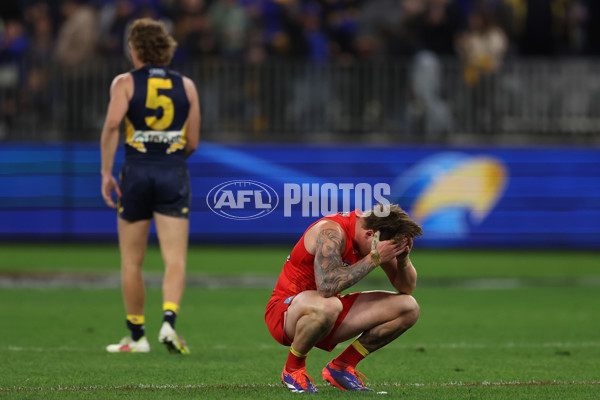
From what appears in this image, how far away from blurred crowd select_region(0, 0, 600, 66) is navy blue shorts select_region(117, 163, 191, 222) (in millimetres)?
9189

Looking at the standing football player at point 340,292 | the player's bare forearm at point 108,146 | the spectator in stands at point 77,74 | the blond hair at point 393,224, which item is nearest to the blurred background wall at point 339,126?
the spectator in stands at point 77,74

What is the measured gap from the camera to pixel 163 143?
333 inches

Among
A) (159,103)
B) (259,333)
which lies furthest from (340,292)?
(259,333)

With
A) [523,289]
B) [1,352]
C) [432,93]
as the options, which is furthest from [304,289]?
[432,93]

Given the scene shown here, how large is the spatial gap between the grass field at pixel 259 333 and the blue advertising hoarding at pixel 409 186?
0.52m

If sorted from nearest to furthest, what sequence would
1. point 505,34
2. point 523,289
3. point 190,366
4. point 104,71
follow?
point 190,366
point 523,289
point 104,71
point 505,34

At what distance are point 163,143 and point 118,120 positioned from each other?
383mm

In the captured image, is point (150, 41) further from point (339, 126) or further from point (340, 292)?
point (339, 126)

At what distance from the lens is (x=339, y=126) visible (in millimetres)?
17438

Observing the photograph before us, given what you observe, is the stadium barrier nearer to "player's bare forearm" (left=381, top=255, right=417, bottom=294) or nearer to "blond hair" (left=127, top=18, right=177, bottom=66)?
"blond hair" (left=127, top=18, right=177, bottom=66)

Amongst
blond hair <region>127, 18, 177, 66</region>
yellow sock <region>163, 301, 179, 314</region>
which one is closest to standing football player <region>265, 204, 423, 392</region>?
yellow sock <region>163, 301, 179, 314</region>

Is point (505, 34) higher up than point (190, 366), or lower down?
higher up

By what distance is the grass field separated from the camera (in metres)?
7.02

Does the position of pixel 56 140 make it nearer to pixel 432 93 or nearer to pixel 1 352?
pixel 432 93
